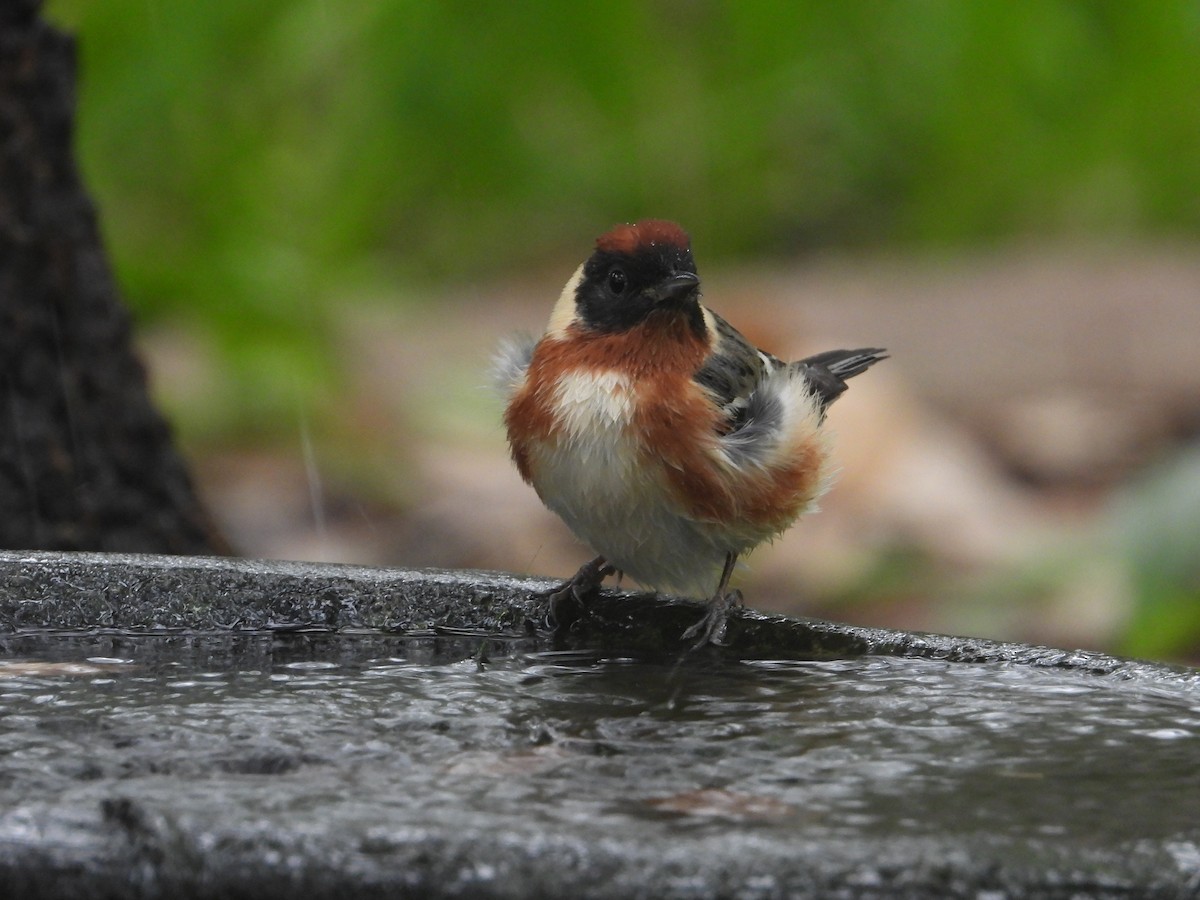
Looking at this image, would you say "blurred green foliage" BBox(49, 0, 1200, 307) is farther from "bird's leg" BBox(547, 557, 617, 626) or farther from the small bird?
"bird's leg" BBox(547, 557, 617, 626)

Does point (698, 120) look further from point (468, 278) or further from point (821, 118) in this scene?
point (468, 278)

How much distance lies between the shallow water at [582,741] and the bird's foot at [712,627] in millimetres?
113

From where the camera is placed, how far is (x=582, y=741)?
87.3 inches

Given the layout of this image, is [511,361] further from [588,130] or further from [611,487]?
[588,130]

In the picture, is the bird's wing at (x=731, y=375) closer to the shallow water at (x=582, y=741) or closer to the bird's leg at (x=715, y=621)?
the bird's leg at (x=715, y=621)

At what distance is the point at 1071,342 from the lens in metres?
9.06

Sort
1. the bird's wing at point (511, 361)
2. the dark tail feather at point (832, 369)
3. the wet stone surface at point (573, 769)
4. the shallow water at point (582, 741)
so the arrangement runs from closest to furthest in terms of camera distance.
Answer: the wet stone surface at point (573, 769)
the shallow water at point (582, 741)
the bird's wing at point (511, 361)
the dark tail feather at point (832, 369)

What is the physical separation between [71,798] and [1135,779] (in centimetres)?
114

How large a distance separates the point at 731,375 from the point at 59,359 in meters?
1.80

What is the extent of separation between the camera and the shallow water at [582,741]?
171 centimetres

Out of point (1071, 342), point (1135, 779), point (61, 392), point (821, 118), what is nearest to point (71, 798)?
point (1135, 779)

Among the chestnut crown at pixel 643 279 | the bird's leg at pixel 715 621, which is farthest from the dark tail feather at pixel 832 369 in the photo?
the bird's leg at pixel 715 621

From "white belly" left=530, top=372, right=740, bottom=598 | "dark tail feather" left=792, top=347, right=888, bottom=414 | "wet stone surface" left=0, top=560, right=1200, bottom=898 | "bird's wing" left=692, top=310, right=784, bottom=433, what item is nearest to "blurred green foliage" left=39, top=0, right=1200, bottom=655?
"dark tail feather" left=792, top=347, right=888, bottom=414

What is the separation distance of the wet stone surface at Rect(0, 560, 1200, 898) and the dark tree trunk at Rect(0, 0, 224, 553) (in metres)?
1.41
